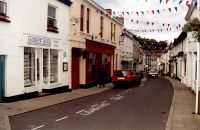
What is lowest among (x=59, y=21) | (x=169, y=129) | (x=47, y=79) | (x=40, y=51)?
(x=169, y=129)

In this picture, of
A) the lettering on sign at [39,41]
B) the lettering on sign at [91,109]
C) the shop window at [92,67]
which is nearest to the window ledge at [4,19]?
the lettering on sign at [39,41]

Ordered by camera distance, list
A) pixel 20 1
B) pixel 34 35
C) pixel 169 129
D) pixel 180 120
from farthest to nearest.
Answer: pixel 34 35 → pixel 20 1 → pixel 180 120 → pixel 169 129

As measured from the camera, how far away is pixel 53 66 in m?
21.4

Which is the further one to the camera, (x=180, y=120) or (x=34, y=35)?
(x=34, y=35)

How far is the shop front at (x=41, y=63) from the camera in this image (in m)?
17.9

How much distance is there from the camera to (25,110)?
13781mm

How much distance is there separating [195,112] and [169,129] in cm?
404

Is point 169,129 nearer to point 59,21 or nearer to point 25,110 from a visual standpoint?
point 25,110

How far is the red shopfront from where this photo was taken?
92.7 feet

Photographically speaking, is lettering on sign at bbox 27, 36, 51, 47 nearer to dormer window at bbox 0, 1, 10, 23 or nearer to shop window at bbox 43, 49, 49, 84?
shop window at bbox 43, 49, 49, 84

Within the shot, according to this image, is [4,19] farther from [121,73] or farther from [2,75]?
[121,73]

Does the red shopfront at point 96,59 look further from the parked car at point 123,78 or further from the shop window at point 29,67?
the shop window at point 29,67

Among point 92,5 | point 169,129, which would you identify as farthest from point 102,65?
point 169,129

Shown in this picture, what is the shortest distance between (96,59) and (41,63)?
11.9 meters
